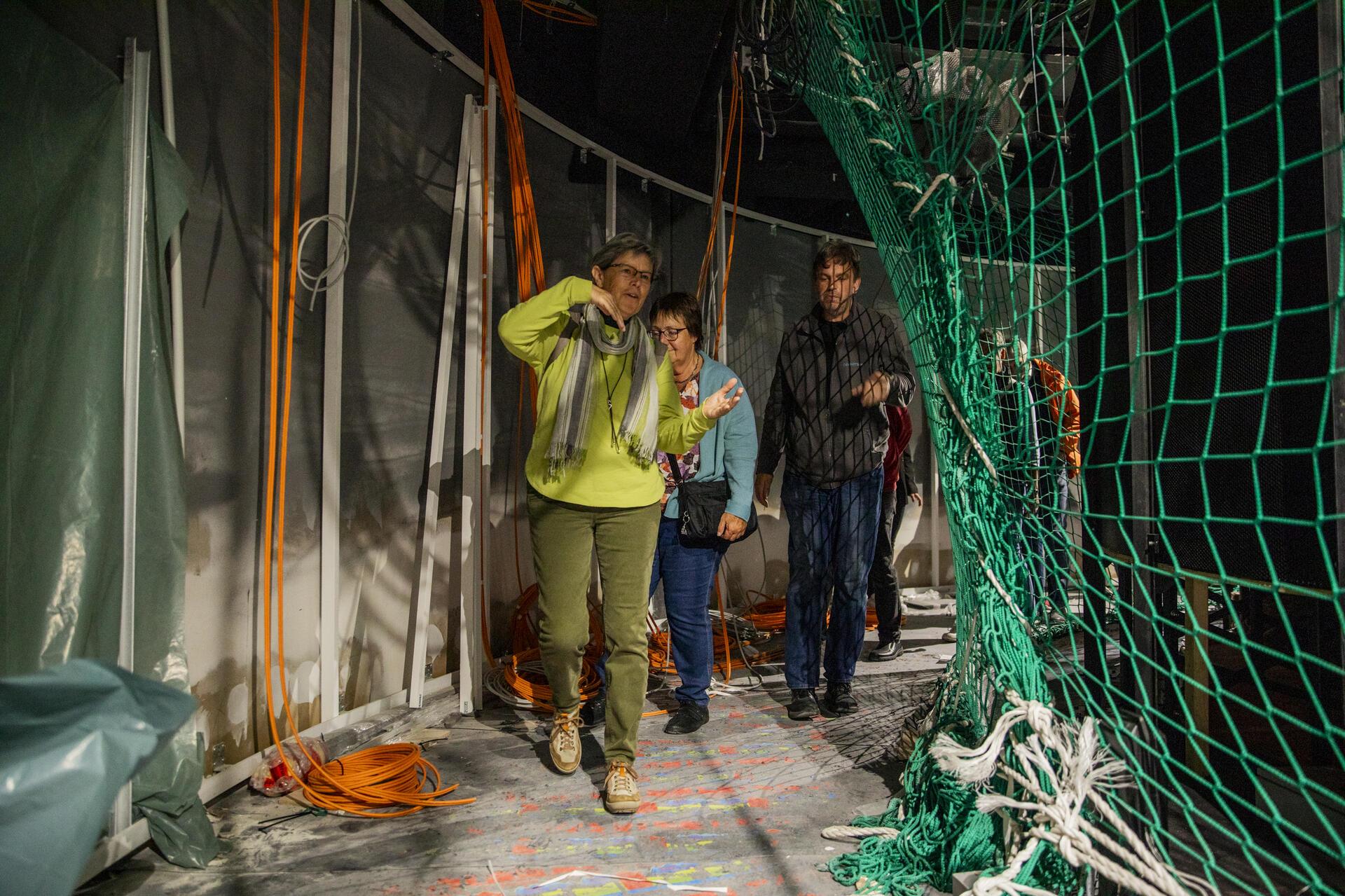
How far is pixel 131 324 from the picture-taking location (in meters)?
1.88

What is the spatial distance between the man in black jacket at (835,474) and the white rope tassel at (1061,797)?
127 cm

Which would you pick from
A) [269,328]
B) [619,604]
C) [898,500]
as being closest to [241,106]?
[269,328]

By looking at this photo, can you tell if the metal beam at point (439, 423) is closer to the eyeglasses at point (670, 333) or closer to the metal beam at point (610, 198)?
the eyeglasses at point (670, 333)

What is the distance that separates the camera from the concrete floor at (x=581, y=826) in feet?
6.06

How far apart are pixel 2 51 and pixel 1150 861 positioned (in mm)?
2455

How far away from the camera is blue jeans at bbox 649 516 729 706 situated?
2877mm

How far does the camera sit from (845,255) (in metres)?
2.92

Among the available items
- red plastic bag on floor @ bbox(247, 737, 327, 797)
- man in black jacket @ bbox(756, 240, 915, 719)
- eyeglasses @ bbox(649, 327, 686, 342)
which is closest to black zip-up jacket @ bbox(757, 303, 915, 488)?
man in black jacket @ bbox(756, 240, 915, 719)

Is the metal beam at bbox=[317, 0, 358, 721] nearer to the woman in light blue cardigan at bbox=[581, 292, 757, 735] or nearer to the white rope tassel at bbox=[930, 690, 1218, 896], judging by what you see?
the woman in light blue cardigan at bbox=[581, 292, 757, 735]

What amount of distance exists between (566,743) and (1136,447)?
170 cm

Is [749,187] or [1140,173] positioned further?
[749,187]

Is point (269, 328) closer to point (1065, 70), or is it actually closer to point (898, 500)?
point (1065, 70)

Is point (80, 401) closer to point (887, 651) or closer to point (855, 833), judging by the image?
point (855, 833)

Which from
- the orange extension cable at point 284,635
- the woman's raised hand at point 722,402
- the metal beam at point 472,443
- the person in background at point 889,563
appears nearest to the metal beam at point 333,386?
the orange extension cable at point 284,635
